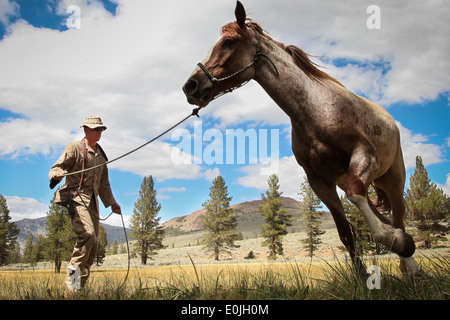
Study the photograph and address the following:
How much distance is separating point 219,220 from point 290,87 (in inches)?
1911

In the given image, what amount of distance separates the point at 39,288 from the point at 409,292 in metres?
4.59

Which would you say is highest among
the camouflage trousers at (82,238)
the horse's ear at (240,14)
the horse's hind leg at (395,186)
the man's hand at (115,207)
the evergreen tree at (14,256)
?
the horse's ear at (240,14)

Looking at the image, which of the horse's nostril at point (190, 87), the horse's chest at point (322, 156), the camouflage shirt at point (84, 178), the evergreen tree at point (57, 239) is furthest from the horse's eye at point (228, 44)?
the evergreen tree at point (57, 239)

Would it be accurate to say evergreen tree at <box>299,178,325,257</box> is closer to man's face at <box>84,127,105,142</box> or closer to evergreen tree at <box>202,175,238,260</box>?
evergreen tree at <box>202,175,238,260</box>

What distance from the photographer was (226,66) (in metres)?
4.04

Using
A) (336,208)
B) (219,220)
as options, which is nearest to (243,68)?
(336,208)

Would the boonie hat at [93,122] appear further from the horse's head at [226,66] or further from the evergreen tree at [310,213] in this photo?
the evergreen tree at [310,213]

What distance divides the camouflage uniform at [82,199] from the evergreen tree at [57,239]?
107 feet

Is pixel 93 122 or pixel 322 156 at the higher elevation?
pixel 93 122

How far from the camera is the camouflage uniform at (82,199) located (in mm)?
5102

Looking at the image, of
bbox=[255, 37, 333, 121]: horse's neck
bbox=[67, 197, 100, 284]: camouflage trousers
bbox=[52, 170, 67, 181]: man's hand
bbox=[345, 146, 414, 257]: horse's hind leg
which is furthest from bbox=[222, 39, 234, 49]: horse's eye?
bbox=[67, 197, 100, 284]: camouflage trousers

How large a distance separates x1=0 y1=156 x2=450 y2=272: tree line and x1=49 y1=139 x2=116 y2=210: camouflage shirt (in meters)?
24.5

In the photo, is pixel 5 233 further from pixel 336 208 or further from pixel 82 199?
pixel 336 208

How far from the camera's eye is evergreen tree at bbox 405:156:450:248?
3459cm
